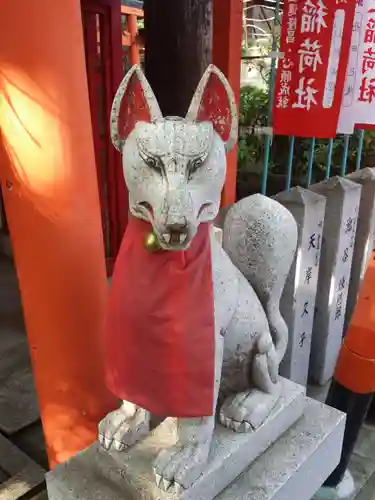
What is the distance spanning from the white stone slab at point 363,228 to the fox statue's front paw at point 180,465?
5.04ft

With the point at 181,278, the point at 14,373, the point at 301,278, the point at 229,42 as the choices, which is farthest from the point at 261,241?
the point at 14,373

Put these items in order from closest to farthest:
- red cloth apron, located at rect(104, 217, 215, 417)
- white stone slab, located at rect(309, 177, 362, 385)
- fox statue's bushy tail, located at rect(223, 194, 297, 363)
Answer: red cloth apron, located at rect(104, 217, 215, 417)
fox statue's bushy tail, located at rect(223, 194, 297, 363)
white stone slab, located at rect(309, 177, 362, 385)

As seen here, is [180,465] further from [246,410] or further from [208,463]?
[246,410]

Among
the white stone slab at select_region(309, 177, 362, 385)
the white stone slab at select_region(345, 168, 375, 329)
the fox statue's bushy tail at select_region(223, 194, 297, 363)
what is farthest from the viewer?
the white stone slab at select_region(345, 168, 375, 329)

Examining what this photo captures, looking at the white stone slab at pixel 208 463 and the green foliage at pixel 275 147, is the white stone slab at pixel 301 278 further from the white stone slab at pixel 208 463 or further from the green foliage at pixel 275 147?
the green foliage at pixel 275 147

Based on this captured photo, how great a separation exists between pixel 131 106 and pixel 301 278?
136 cm

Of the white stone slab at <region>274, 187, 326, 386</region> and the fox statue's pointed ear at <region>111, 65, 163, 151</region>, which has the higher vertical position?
the fox statue's pointed ear at <region>111, 65, 163, 151</region>

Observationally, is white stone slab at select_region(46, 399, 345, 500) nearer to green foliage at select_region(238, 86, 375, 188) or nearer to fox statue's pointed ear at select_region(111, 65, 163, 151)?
fox statue's pointed ear at select_region(111, 65, 163, 151)

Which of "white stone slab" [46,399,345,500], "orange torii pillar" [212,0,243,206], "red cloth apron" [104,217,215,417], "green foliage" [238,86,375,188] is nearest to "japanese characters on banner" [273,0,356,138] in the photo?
"orange torii pillar" [212,0,243,206]

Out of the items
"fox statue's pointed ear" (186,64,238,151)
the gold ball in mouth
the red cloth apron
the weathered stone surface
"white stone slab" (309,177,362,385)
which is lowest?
the weathered stone surface

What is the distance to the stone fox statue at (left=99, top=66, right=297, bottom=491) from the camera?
0.93 m

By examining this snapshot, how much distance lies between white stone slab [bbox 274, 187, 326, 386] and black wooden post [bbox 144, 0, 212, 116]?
23.1 inches

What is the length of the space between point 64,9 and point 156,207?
0.75m

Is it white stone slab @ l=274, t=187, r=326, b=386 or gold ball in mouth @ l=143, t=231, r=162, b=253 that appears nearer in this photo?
gold ball in mouth @ l=143, t=231, r=162, b=253
